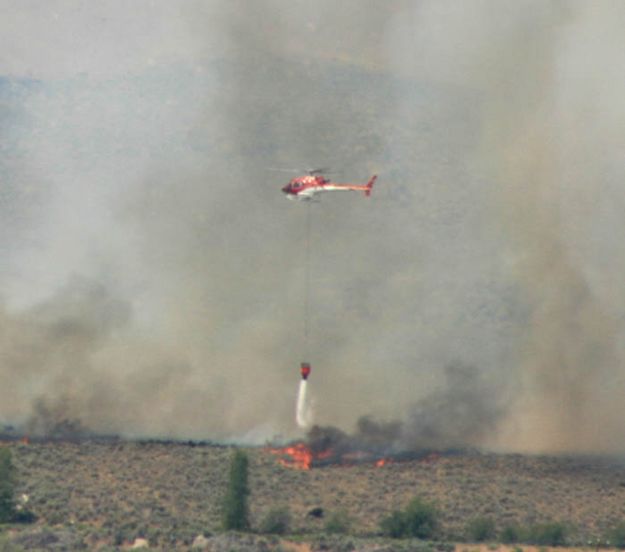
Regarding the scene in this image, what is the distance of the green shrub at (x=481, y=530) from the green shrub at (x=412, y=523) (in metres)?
1.60

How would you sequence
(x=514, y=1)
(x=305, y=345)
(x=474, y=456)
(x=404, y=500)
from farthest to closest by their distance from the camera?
1. (x=514, y=1)
2. (x=305, y=345)
3. (x=474, y=456)
4. (x=404, y=500)

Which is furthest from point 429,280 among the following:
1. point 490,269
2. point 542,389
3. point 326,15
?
point 326,15

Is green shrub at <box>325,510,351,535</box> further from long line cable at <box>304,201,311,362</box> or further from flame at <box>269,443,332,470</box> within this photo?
long line cable at <box>304,201,311,362</box>

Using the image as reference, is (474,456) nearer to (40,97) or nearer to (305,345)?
(305,345)

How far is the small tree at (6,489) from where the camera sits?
316 ft

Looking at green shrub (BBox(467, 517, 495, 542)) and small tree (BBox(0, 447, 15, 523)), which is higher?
small tree (BBox(0, 447, 15, 523))

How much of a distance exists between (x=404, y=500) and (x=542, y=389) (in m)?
13.5

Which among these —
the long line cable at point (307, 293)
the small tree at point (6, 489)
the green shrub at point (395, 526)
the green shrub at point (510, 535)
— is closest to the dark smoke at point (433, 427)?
the long line cable at point (307, 293)

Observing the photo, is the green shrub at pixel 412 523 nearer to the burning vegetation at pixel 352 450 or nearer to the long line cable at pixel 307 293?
the burning vegetation at pixel 352 450

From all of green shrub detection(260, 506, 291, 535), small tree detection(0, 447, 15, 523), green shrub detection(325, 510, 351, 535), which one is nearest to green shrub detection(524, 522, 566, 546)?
green shrub detection(325, 510, 351, 535)

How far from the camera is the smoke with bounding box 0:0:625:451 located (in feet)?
361

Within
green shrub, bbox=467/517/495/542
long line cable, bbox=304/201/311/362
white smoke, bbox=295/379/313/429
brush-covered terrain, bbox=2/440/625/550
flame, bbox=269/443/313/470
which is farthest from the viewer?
long line cable, bbox=304/201/311/362

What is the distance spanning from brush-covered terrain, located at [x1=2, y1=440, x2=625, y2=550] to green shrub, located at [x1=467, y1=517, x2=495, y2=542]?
322mm

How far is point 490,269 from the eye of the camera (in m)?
121
